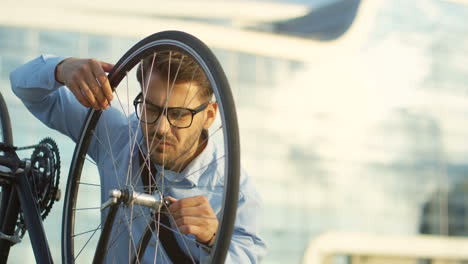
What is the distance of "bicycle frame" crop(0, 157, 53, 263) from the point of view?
102 inches

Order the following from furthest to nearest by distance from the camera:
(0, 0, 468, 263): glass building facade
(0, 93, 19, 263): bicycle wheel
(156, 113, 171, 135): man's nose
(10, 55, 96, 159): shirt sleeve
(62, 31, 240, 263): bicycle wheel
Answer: (0, 0, 468, 263): glass building facade
(0, 93, 19, 263): bicycle wheel
(10, 55, 96, 159): shirt sleeve
(156, 113, 171, 135): man's nose
(62, 31, 240, 263): bicycle wheel

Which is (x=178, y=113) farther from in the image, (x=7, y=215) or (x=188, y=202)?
(x=7, y=215)

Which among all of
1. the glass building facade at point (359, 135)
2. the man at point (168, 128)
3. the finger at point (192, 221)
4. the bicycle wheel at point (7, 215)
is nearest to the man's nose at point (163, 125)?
the man at point (168, 128)

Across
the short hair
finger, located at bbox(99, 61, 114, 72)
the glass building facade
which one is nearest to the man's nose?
the short hair

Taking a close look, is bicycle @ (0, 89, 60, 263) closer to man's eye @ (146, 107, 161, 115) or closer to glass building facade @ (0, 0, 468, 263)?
man's eye @ (146, 107, 161, 115)

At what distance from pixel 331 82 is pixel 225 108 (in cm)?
2725

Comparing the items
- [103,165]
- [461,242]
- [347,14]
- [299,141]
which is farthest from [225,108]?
[347,14]

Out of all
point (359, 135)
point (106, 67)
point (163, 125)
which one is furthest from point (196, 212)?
point (359, 135)

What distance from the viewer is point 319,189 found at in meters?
29.0

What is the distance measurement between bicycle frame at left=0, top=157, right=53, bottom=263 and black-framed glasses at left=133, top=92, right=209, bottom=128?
0.61m

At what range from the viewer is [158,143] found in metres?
2.40

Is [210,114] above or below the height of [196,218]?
above

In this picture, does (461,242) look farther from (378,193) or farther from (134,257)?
(134,257)

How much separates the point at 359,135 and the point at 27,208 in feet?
89.2
